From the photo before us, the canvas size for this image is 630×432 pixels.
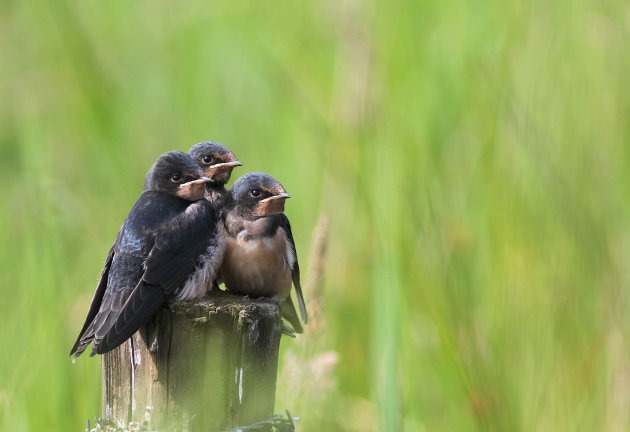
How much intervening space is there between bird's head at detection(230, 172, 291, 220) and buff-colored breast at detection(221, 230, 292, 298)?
12 centimetres

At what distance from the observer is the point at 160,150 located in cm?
647

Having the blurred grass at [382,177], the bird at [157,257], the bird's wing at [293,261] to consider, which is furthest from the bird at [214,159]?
the blurred grass at [382,177]

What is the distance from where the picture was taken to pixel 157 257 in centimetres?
305

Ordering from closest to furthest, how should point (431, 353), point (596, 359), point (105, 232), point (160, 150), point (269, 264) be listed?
point (269, 264), point (596, 359), point (431, 353), point (105, 232), point (160, 150)

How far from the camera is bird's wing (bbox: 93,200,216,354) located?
2.67 meters

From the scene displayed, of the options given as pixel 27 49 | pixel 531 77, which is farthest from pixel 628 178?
pixel 27 49

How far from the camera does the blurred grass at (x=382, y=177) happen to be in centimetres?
370

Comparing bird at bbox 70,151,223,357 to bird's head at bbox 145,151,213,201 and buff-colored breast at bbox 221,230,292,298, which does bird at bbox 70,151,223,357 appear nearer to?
bird's head at bbox 145,151,213,201

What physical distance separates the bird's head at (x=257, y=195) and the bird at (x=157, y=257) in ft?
0.86

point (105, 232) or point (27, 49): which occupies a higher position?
point (27, 49)

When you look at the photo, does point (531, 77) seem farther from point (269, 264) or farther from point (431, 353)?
point (269, 264)

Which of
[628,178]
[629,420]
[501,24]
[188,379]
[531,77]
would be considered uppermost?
[501,24]

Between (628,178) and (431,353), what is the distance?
4.83ft

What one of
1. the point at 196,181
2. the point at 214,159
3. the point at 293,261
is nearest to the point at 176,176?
the point at 196,181
